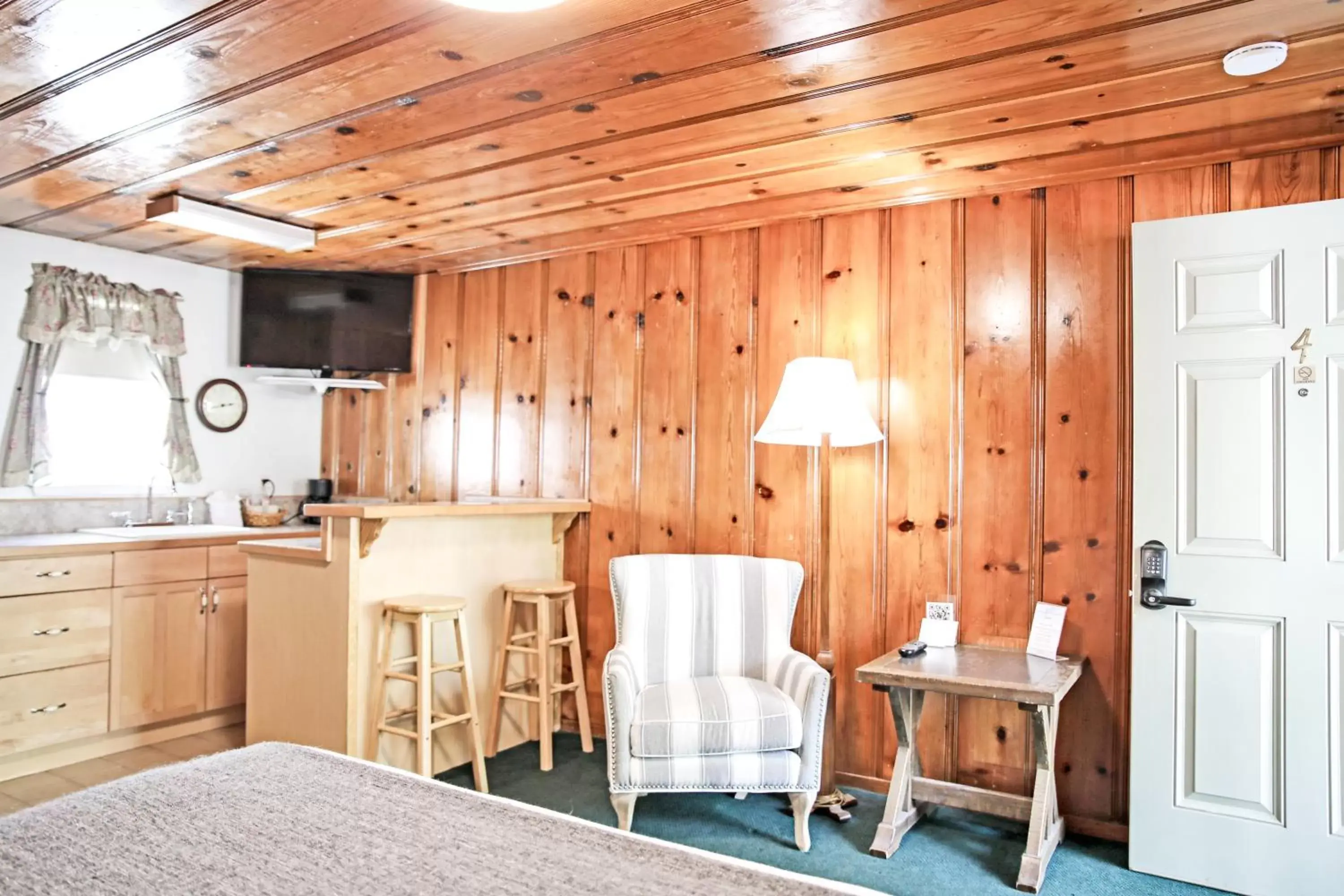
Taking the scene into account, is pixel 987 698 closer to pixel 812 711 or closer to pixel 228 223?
pixel 812 711

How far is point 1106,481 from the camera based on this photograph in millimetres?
3184

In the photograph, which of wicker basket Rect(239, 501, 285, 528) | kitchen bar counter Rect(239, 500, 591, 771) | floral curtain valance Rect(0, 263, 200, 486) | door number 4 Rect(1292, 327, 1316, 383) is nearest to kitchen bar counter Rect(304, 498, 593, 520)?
kitchen bar counter Rect(239, 500, 591, 771)

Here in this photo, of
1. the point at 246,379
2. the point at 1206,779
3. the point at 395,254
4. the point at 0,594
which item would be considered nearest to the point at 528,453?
the point at 395,254

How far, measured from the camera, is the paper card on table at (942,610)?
3361mm

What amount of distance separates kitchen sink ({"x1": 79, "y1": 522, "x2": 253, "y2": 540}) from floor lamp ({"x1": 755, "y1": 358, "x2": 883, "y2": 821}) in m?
2.74

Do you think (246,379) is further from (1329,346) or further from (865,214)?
(1329,346)

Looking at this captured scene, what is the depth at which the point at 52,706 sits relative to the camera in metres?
3.71

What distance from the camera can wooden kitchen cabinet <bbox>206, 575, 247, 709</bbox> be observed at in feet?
14.0

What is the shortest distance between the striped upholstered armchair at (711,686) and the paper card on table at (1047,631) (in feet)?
2.53

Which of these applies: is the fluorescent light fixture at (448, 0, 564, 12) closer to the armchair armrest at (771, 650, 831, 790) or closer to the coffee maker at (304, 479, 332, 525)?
the armchair armrest at (771, 650, 831, 790)

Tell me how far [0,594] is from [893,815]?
3543 millimetres

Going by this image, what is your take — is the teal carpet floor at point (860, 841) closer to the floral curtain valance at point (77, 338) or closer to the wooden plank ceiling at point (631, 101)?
the wooden plank ceiling at point (631, 101)

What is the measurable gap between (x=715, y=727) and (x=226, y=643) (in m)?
2.70

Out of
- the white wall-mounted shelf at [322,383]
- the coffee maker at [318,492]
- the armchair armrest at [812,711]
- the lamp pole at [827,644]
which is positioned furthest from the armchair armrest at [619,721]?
the coffee maker at [318,492]
